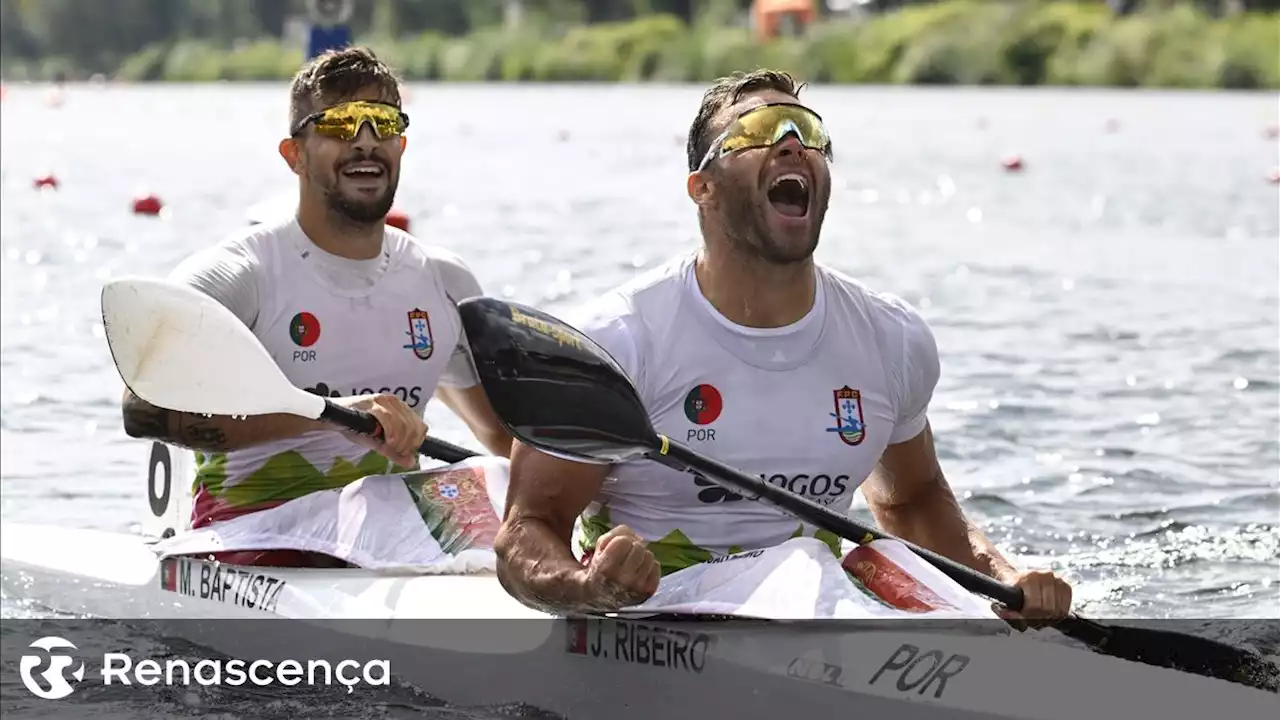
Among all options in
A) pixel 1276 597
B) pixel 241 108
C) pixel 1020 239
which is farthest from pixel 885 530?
pixel 241 108

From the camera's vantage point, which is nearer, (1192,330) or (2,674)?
(2,674)

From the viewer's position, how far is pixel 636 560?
14.7 ft

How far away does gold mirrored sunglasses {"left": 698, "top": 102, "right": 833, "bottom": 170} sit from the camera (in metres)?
4.81

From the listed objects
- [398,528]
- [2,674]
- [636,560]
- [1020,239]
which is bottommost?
[1020,239]

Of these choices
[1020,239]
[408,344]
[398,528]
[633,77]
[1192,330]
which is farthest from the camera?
[633,77]

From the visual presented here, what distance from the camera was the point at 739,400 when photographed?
488 cm

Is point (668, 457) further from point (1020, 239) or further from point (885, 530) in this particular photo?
point (1020, 239)

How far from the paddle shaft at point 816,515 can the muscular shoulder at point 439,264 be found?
1858mm

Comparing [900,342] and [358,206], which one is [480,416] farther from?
[900,342]

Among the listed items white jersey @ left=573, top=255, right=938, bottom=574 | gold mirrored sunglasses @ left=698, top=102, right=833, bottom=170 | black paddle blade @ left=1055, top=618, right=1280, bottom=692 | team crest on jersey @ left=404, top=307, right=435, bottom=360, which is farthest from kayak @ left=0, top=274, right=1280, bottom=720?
gold mirrored sunglasses @ left=698, top=102, right=833, bottom=170

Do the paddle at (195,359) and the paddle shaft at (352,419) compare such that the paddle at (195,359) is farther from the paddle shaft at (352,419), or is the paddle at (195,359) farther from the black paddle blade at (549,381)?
the black paddle blade at (549,381)

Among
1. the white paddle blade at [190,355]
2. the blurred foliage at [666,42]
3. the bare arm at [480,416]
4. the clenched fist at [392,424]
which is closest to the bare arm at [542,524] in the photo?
the clenched fist at [392,424]

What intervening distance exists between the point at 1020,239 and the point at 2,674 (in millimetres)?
15182

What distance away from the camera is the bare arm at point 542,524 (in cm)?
468
